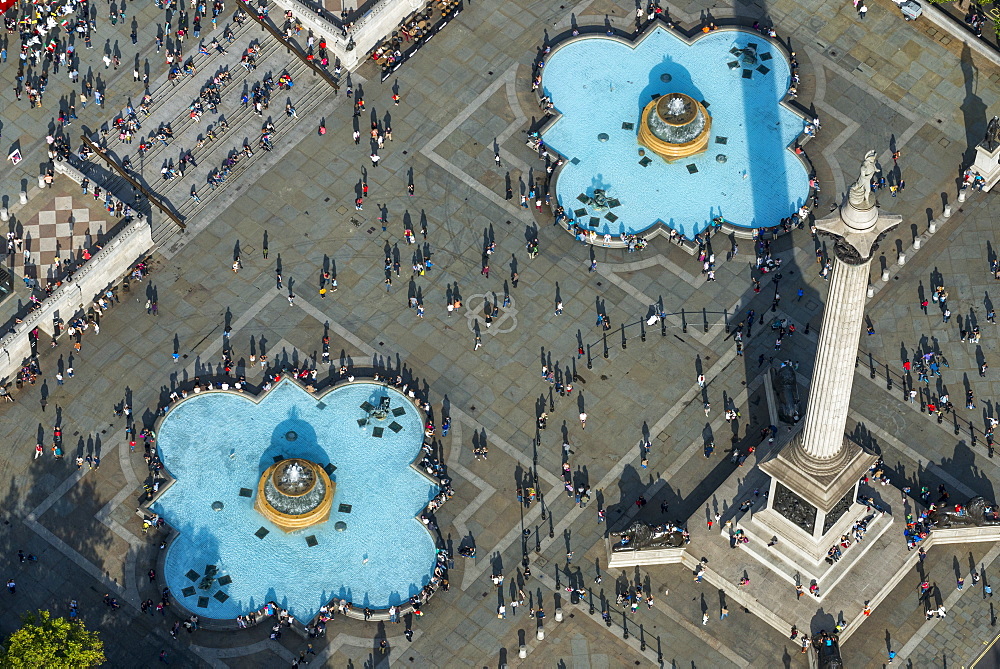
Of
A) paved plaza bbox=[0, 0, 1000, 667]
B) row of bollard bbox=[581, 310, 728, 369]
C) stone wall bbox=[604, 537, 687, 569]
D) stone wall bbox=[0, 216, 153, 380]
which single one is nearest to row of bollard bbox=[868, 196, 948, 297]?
paved plaza bbox=[0, 0, 1000, 667]

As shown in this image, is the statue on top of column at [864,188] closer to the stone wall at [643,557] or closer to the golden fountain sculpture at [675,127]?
the stone wall at [643,557]

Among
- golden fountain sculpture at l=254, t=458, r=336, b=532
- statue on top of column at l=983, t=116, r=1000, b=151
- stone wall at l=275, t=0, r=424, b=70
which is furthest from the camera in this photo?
stone wall at l=275, t=0, r=424, b=70

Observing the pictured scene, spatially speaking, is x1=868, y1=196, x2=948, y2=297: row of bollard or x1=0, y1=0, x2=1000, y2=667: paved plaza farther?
x1=868, y1=196, x2=948, y2=297: row of bollard

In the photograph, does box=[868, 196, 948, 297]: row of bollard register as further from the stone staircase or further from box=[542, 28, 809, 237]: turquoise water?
the stone staircase

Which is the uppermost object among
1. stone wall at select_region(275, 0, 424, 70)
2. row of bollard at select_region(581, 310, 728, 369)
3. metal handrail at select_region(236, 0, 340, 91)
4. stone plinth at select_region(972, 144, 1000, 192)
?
stone plinth at select_region(972, 144, 1000, 192)

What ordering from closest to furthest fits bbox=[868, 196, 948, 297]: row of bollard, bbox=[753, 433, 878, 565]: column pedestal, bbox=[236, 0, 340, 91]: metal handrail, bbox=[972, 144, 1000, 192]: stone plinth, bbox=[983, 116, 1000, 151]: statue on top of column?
bbox=[753, 433, 878, 565]: column pedestal < bbox=[868, 196, 948, 297]: row of bollard < bbox=[972, 144, 1000, 192]: stone plinth < bbox=[983, 116, 1000, 151]: statue on top of column < bbox=[236, 0, 340, 91]: metal handrail

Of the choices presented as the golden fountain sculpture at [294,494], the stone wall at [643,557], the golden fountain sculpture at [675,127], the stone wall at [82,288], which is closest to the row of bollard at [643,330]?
the golden fountain sculpture at [675,127]

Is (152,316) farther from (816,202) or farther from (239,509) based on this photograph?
(816,202)

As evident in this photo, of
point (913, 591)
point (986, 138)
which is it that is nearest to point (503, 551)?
point (913, 591)
